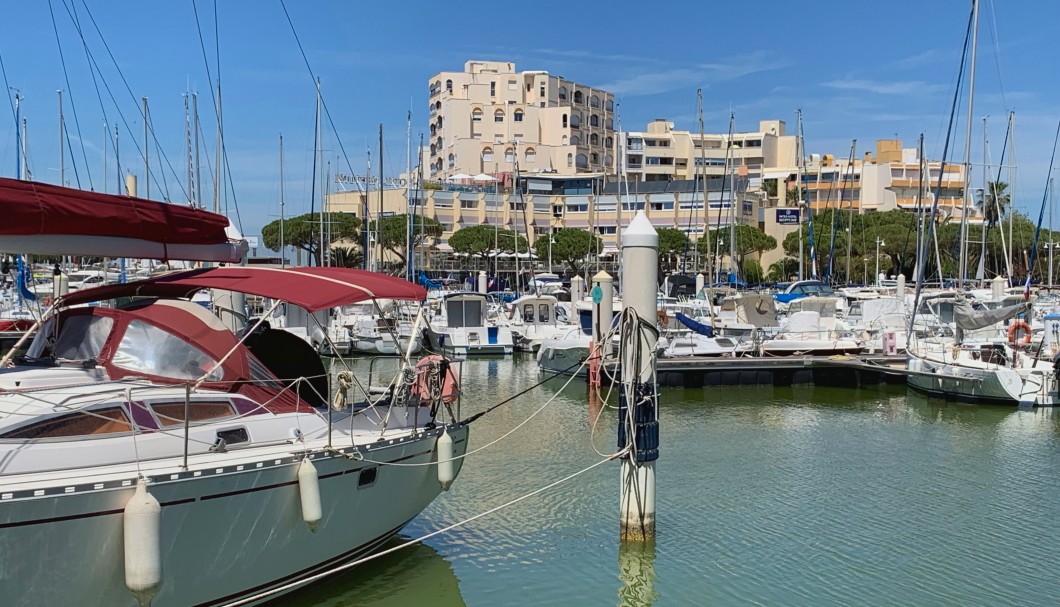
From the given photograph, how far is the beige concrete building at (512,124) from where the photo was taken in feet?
385

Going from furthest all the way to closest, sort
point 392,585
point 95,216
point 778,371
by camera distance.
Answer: point 778,371, point 392,585, point 95,216

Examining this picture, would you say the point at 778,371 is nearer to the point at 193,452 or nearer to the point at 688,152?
the point at 193,452

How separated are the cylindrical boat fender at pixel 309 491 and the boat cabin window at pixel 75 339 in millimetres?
2761

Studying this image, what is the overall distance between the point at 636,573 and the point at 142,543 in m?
6.07

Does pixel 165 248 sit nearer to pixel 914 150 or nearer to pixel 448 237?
pixel 448 237

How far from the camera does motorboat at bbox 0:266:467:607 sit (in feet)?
27.3

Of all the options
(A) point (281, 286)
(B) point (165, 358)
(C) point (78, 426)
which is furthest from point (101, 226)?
(C) point (78, 426)

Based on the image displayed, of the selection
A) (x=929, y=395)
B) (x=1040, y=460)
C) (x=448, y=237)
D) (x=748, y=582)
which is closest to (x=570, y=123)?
(x=448, y=237)

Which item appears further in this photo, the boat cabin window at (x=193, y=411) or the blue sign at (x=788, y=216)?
the blue sign at (x=788, y=216)

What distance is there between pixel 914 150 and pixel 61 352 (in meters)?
123

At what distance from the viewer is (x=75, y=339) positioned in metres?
11.0

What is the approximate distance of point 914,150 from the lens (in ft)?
399

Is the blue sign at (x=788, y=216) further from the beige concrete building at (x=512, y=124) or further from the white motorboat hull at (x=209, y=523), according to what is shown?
the white motorboat hull at (x=209, y=523)


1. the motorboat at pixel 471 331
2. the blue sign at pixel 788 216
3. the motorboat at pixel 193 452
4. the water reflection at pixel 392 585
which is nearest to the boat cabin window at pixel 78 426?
the motorboat at pixel 193 452
